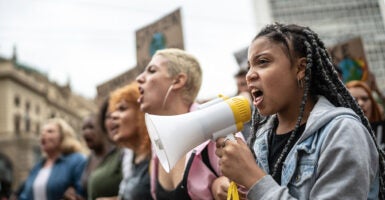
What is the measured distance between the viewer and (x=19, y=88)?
3469 centimetres

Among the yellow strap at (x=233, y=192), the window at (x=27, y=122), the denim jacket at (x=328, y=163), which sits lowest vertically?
the window at (x=27, y=122)

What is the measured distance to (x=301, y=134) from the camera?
1.31m

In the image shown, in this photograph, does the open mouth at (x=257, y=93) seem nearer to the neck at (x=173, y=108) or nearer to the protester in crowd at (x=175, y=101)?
the protester in crowd at (x=175, y=101)

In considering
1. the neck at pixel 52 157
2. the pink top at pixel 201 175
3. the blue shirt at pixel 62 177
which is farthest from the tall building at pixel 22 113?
the pink top at pixel 201 175

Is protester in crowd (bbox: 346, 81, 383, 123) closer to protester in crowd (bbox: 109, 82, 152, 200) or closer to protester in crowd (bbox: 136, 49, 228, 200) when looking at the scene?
protester in crowd (bbox: 136, 49, 228, 200)

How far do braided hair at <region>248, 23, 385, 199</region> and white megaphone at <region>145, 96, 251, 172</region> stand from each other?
0.19m

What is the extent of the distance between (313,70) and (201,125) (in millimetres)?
425

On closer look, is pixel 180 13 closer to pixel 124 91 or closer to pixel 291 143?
pixel 124 91

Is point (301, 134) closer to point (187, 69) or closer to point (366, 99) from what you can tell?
point (187, 69)

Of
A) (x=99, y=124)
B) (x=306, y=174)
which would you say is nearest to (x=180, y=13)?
(x=99, y=124)

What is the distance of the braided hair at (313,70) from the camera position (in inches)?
51.4

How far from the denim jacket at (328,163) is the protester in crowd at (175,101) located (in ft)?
2.21

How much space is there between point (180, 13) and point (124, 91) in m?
1.67

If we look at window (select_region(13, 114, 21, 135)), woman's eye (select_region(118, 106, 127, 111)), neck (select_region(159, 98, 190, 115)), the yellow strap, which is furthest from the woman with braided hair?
window (select_region(13, 114, 21, 135))
